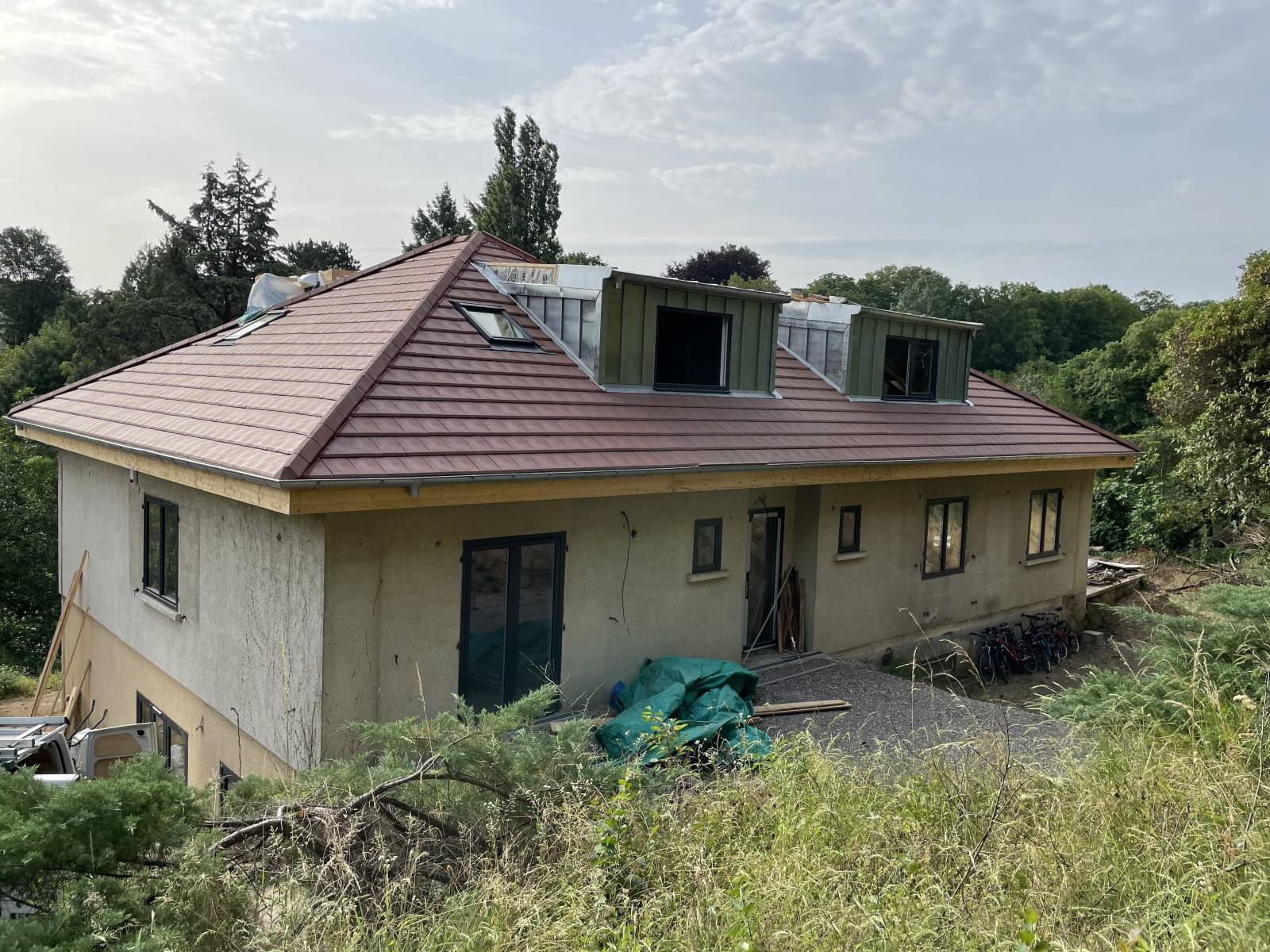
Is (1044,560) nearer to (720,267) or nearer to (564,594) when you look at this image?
(564,594)

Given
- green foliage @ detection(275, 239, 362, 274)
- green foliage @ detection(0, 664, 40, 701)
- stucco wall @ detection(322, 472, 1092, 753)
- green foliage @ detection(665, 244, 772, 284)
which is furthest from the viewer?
green foliage @ detection(665, 244, 772, 284)

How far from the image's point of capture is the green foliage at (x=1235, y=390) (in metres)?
17.5

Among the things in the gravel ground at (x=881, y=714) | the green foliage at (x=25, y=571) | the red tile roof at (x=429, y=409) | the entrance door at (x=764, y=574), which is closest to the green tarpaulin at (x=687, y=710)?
the gravel ground at (x=881, y=714)

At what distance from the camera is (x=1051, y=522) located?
53.9ft

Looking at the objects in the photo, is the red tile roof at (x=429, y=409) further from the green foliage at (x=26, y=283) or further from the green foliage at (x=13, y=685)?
the green foliage at (x=26, y=283)

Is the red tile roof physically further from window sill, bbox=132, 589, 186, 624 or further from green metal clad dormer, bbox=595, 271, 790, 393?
window sill, bbox=132, 589, 186, 624

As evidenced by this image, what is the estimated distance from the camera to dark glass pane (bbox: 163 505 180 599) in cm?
1034

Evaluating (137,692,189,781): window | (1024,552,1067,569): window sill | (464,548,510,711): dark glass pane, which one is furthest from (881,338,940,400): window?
(137,692,189,781): window

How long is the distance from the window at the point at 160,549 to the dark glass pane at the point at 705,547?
19.8ft

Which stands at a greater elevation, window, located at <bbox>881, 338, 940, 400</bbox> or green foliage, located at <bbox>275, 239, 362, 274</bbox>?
green foliage, located at <bbox>275, 239, 362, 274</bbox>

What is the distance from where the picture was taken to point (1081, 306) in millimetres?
60250

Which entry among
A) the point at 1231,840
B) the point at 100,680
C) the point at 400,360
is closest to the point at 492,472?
the point at 400,360

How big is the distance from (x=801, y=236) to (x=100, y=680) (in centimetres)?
5182

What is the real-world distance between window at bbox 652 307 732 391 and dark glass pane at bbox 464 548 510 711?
148 inches
